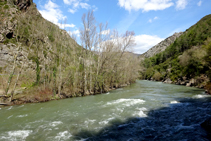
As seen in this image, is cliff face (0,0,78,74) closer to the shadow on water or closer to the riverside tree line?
the riverside tree line

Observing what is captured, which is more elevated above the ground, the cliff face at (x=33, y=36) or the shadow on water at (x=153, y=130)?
the cliff face at (x=33, y=36)

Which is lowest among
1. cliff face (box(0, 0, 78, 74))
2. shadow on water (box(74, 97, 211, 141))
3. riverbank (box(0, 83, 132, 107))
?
shadow on water (box(74, 97, 211, 141))

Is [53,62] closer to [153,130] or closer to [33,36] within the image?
[33,36]

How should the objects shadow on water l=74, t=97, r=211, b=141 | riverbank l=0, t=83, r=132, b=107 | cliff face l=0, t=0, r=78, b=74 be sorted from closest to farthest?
shadow on water l=74, t=97, r=211, b=141
riverbank l=0, t=83, r=132, b=107
cliff face l=0, t=0, r=78, b=74

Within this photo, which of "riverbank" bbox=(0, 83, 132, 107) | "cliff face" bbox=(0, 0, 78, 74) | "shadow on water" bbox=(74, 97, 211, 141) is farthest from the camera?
"cliff face" bbox=(0, 0, 78, 74)

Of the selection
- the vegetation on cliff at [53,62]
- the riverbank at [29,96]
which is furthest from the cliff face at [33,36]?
the riverbank at [29,96]

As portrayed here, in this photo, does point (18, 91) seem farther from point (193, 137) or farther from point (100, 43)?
point (193, 137)

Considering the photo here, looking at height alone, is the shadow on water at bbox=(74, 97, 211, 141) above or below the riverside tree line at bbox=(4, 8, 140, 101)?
below

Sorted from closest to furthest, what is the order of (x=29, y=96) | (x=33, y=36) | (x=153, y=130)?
(x=153, y=130), (x=29, y=96), (x=33, y=36)

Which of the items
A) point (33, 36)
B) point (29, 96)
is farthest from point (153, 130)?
point (33, 36)

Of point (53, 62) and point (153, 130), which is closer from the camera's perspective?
point (153, 130)

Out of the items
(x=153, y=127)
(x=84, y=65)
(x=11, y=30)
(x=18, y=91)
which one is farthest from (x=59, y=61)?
(x=11, y=30)

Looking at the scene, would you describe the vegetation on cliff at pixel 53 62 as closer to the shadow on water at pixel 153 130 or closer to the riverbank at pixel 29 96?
the riverbank at pixel 29 96

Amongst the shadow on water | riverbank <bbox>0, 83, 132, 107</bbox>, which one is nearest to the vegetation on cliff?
riverbank <bbox>0, 83, 132, 107</bbox>
